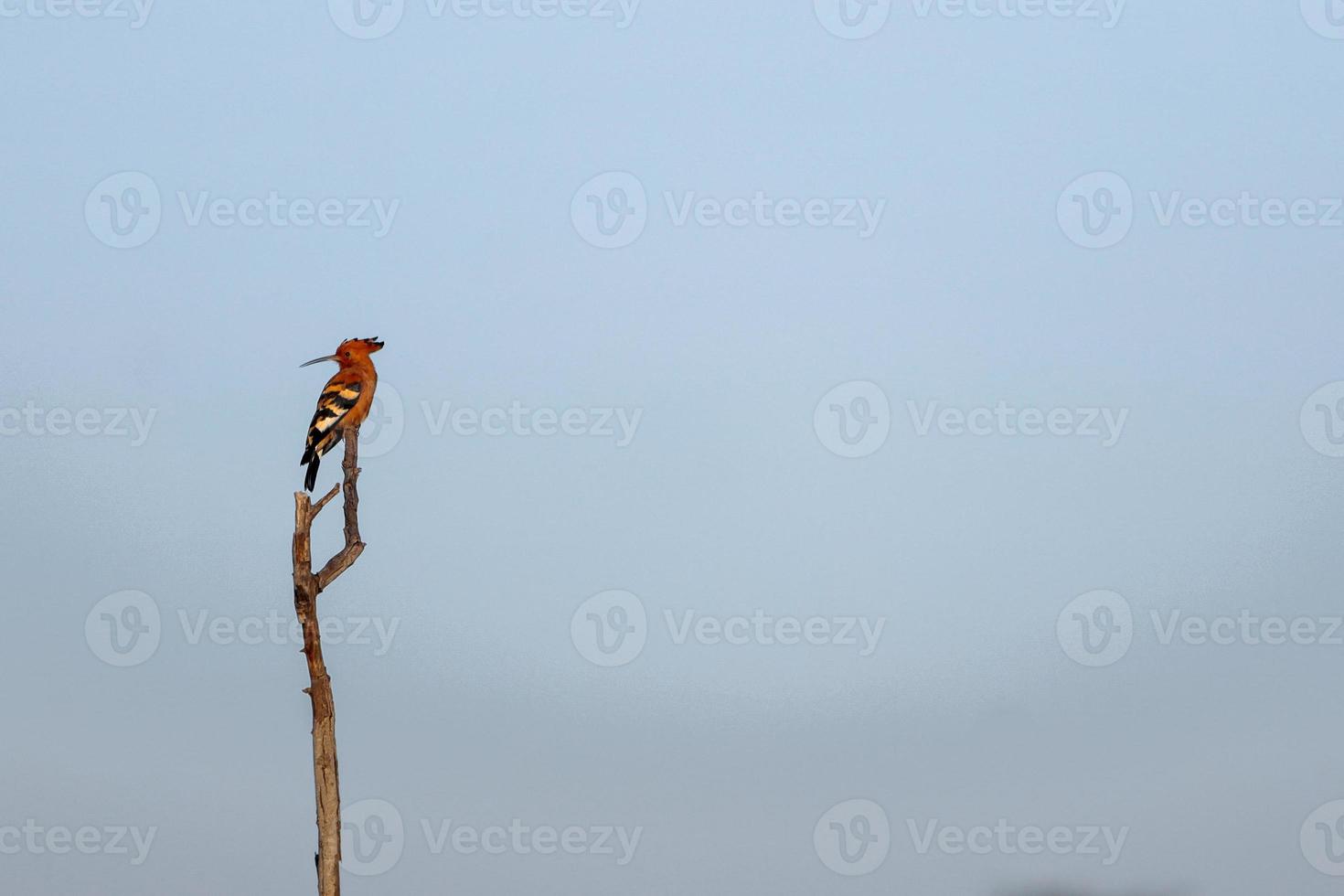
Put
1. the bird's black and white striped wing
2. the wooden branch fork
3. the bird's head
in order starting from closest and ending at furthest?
1. the wooden branch fork
2. the bird's black and white striped wing
3. the bird's head

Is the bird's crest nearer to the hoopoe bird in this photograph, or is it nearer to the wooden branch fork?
the hoopoe bird

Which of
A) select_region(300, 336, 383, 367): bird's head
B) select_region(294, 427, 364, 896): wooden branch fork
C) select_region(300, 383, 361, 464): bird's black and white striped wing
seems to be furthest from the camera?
select_region(300, 336, 383, 367): bird's head

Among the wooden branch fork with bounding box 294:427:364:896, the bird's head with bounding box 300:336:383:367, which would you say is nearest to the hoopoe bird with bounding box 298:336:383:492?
the bird's head with bounding box 300:336:383:367

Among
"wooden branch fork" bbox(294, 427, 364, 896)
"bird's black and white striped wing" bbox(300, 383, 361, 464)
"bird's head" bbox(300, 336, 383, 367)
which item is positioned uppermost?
"bird's head" bbox(300, 336, 383, 367)

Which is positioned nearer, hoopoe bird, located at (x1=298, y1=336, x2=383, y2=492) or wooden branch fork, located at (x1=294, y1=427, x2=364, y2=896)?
wooden branch fork, located at (x1=294, y1=427, x2=364, y2=896)

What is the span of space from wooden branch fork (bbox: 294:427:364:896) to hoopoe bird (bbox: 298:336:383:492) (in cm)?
36

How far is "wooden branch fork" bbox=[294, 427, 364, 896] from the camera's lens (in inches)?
166

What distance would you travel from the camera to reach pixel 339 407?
15.6 ft

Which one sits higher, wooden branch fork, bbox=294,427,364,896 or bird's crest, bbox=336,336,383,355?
bird's crest, bbox=336,336,383,355

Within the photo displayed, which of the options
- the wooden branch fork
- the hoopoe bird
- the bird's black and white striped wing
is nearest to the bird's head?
the hoopoe bird

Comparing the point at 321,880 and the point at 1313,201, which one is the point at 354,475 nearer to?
the point at 321,880

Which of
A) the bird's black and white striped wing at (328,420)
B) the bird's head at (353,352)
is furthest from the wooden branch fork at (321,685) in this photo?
the bird's head at (353,352)

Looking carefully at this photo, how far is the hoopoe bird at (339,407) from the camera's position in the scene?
15.5 ft

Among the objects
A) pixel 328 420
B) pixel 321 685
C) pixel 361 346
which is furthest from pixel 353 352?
pixel 321 685
